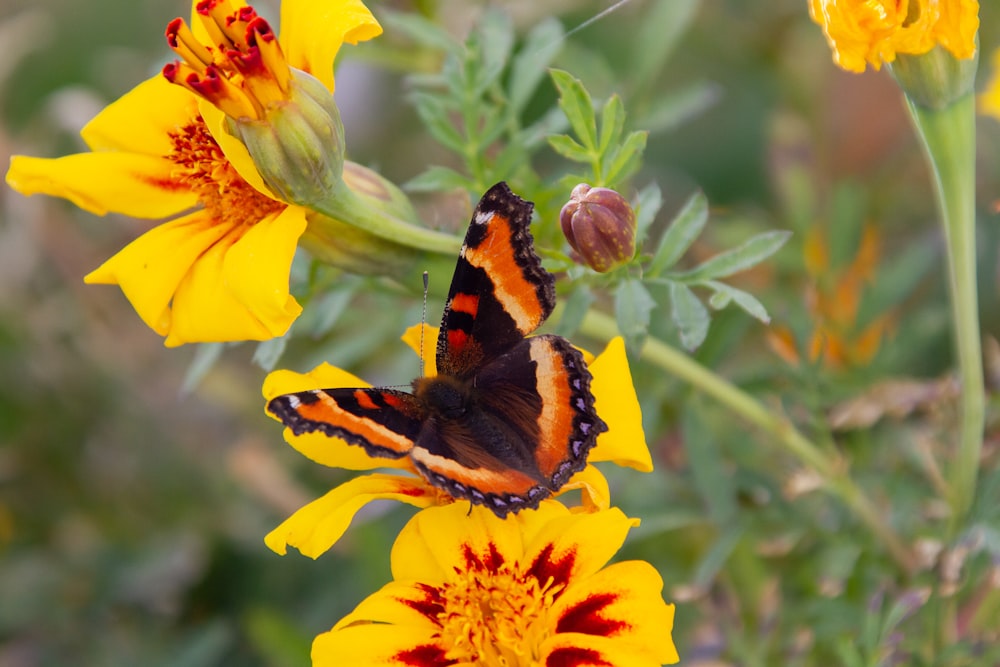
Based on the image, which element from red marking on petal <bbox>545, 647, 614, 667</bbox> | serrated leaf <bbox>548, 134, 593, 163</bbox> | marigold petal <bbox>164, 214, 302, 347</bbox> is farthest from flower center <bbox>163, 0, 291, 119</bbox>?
red marking on petal <bbox>545, 647, 614, 667</bbox>

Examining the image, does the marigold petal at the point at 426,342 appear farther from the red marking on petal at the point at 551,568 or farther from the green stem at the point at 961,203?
the green stem at the point at 961,203

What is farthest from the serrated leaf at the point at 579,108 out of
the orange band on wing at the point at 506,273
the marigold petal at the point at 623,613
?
the marigold petal at the point at 623,613

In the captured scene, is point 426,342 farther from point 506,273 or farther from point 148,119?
point 148,119

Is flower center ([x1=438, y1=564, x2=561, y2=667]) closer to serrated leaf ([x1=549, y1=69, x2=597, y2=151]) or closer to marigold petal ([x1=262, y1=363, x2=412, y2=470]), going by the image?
marigold petal ([x1=262, y1=363, x2=412, y2=470])

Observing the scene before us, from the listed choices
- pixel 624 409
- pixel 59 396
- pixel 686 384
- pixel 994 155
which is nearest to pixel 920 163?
pixel 994 155

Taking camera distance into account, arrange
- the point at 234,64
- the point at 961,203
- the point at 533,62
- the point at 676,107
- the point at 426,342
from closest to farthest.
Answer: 1. the point at 234,64
2. the point at 961,203
3. the point at 426,342
4. the point at 533,62
5. the point at 676,107

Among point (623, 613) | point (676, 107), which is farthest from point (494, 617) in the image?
point (676, 107)
